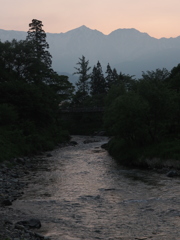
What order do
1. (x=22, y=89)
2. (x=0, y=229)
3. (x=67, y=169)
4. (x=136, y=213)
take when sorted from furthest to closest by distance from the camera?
1. (x=22, y=89)
2. (x=67, y=169)
3. (x=136, y=213)
4. (x=0, y=229)

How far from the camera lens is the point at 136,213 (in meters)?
16.6

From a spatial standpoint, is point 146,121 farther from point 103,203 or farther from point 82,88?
point 82,88

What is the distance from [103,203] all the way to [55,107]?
141 feet

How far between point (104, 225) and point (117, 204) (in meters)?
3.69

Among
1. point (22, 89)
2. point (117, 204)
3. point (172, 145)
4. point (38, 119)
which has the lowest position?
point (117, 204)

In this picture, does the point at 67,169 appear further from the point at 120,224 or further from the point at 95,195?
the point at 120,224

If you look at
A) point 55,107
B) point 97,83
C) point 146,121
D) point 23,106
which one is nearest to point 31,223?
point 146,121

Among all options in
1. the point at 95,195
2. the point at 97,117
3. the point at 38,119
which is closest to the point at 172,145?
the point at 95,195

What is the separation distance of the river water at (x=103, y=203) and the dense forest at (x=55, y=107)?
237 inches

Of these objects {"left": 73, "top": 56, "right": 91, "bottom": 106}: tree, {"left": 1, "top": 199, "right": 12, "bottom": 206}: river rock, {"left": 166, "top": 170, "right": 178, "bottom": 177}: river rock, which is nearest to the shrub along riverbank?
{"left": 166, "top": 170, "right": 178, "bottom": 177}: river rock

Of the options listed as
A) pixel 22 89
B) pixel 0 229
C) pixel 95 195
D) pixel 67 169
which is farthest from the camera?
pixel 22 89

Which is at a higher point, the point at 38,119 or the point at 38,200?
the point at 38,119

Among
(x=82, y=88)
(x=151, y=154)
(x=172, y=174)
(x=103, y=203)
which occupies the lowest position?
(x=103, y=203)

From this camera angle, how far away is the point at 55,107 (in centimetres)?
6050
